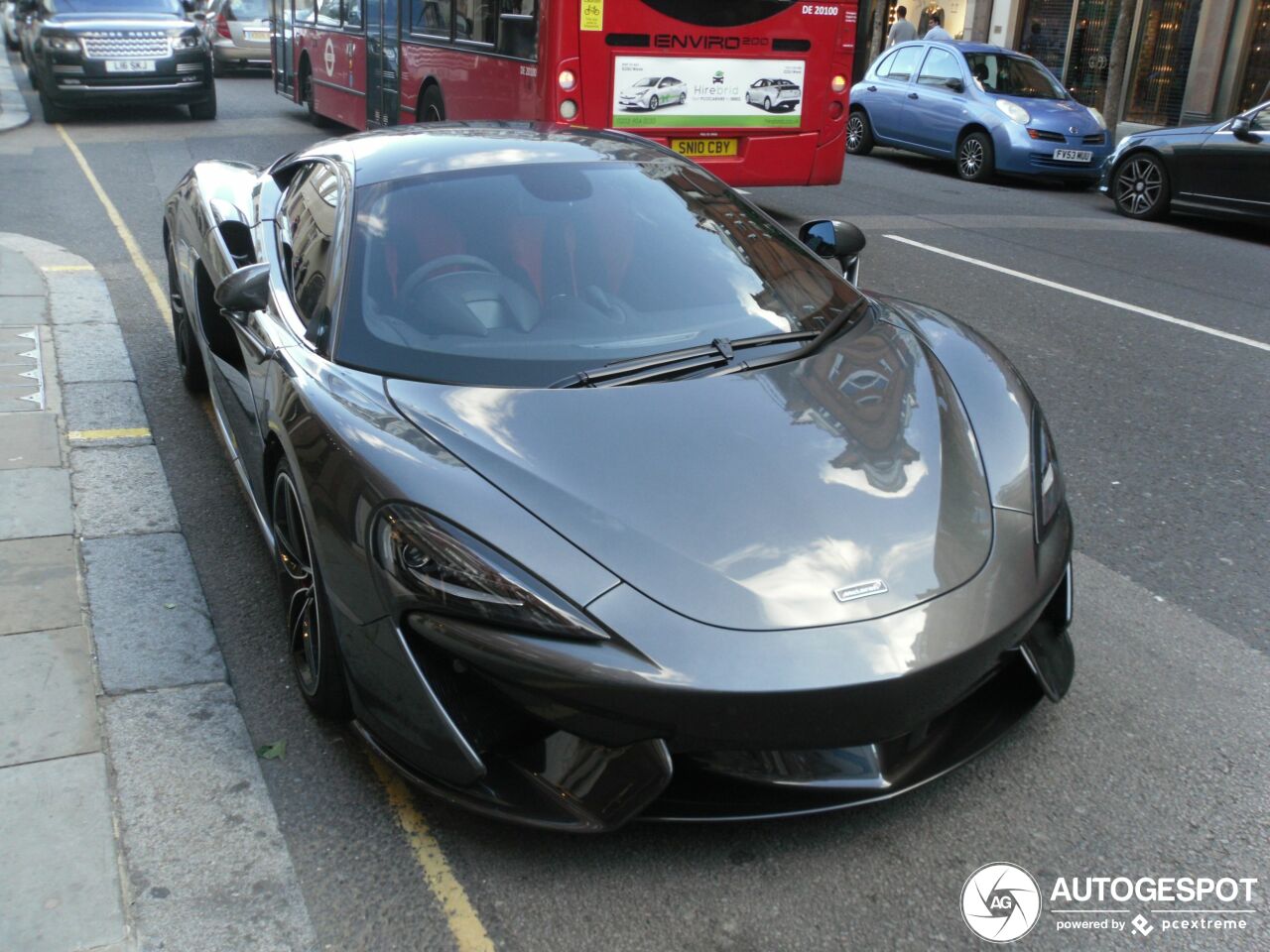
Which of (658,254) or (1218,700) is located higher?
(658,254)

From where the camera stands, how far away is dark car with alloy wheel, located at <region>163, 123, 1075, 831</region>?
2443mm

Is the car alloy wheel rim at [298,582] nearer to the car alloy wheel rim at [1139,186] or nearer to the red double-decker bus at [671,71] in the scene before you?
the red double-decker bus at [671,71]

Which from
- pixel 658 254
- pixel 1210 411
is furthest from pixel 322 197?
pixel 1210 411

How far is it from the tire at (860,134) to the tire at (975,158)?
193 cm

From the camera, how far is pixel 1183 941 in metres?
2.44

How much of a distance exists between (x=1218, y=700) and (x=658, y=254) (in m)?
1.99

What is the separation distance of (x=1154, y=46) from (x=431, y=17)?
15.1 m

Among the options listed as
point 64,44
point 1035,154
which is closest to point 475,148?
point 1035,154

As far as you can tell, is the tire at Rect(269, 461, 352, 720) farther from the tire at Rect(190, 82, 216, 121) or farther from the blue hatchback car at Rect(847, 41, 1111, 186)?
the tire at Rect(190, 82, 216, 121)

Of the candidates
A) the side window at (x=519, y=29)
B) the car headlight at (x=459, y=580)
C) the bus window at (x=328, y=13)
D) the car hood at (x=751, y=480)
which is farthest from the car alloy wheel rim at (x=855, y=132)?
the car headlight at (x=459, y=580)

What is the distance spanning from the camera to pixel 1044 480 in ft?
10.1

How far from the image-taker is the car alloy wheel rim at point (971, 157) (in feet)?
46.9

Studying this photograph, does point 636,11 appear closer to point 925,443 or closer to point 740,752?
point 925,443

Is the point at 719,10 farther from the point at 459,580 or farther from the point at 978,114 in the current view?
the point at 459,580
